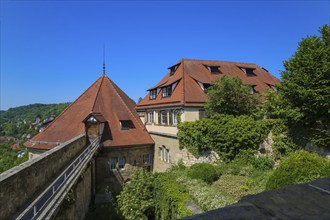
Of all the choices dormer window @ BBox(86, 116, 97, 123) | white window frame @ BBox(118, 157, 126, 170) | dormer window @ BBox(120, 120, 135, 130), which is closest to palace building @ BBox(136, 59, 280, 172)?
dormer window @ BBox(120, 120, 135, 130)

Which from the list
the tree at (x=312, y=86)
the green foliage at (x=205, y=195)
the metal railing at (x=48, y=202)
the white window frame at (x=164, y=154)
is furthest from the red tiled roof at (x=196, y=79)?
the metal railing at (x=48, y=202)

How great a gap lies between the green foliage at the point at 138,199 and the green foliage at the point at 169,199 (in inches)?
22.0

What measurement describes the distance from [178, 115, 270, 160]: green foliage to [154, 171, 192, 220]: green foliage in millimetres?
4240

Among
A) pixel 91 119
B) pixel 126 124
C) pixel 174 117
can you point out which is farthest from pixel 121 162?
pixel 174 117

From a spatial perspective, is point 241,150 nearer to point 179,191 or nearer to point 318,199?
point 179,191

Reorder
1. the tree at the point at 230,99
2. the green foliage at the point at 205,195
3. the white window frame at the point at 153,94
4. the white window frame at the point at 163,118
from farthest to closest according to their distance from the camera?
the white window frame at the point at 153,94 < the white window frame at the point at 163,118 < the tree at the point at 230,99 < the green foliage at the point at 205,195

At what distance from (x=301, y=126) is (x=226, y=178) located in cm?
673

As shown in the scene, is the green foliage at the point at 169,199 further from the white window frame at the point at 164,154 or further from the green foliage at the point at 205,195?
the white window frame at the point at 164,154

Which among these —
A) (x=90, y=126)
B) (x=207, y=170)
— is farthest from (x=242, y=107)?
(x=90, y=126)

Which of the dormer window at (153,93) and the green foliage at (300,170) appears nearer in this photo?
the green foliage at (300,170)

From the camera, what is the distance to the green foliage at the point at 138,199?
16.1m

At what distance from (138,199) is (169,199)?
3.15 meters

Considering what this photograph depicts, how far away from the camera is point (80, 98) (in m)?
28.0

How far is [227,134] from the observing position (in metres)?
19.5
